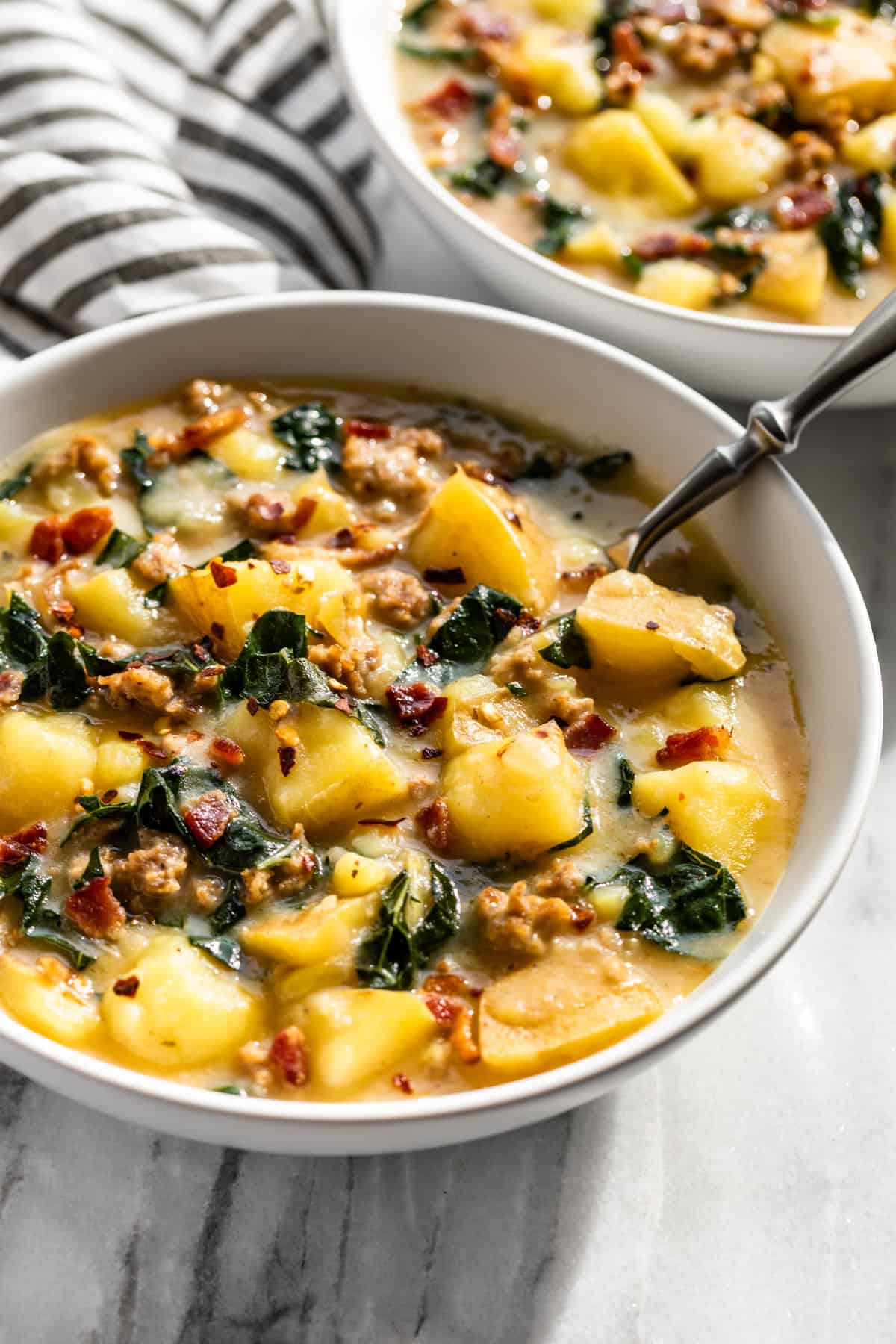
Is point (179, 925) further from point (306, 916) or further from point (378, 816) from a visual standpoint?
point (378, 816)

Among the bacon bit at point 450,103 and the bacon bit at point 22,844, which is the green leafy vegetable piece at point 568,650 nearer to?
the bacon bit at point 22,844

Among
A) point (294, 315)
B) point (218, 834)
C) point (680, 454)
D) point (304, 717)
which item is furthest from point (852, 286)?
point (218, 834)

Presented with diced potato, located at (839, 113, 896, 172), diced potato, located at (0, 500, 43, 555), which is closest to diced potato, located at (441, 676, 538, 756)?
diced potato, located at (0, 500, 43, 555)

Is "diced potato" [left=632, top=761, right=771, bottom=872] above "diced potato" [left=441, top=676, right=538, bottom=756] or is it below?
below

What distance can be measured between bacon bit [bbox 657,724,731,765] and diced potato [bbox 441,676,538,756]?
0.96 feet

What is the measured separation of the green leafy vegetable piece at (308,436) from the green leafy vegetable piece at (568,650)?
846 mm

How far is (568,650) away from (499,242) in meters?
1.45

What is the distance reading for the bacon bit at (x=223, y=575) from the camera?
3422 millimetres

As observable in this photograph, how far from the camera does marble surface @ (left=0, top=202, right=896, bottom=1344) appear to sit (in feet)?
9.89

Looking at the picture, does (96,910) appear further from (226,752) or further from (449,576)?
(449,576)

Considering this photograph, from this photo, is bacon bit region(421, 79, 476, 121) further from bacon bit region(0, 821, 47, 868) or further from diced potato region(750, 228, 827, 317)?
bacon bit region(0, 821, 47, 868)

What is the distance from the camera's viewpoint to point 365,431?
3959 millimetres

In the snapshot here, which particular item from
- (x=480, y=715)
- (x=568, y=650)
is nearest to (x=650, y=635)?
(x=568, y=650)

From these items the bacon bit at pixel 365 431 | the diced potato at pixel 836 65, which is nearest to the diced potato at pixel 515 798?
the bacon bit at pixel 365 431
